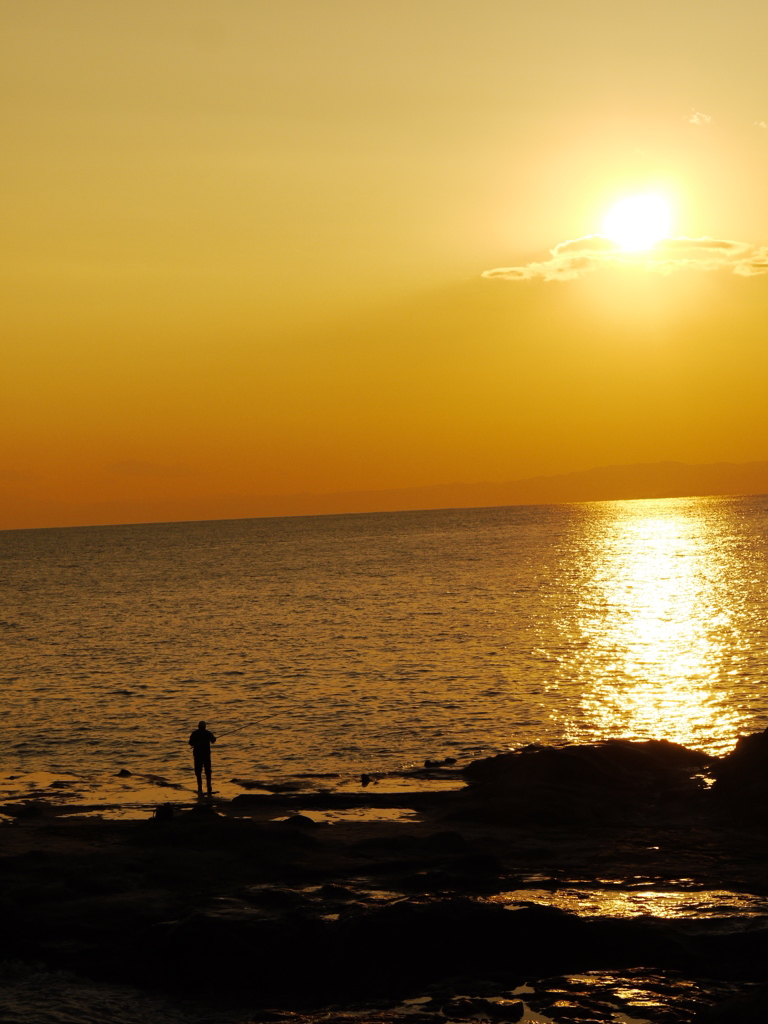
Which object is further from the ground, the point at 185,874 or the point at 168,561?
the point at 168,561

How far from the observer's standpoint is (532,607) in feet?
302

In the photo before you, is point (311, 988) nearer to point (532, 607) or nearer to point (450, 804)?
point (450, 804)

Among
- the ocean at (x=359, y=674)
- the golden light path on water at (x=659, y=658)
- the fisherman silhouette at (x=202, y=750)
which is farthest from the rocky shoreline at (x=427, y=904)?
the golden light path on water at (x=659, y=658)

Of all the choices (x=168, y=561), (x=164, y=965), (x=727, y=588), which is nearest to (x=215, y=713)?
(x=164, y=965)

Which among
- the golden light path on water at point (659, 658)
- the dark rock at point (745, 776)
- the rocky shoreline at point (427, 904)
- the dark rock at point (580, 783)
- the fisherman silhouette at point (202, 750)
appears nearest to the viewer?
the rocky shoreline at point (427, 904)

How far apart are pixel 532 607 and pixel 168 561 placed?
118209mm

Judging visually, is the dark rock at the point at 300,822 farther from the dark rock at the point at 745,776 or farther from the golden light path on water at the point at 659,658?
the golden light path on water at the point at 659,658

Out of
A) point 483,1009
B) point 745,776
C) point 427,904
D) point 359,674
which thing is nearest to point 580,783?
point 745,776

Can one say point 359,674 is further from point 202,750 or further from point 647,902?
point 647,902

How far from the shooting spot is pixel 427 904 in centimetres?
1798

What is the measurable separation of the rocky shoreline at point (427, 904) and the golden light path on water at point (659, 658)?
13.5 m

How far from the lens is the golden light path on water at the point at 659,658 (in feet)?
136

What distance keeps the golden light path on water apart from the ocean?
0.63ft

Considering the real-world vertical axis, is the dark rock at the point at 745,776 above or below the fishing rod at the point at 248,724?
below
